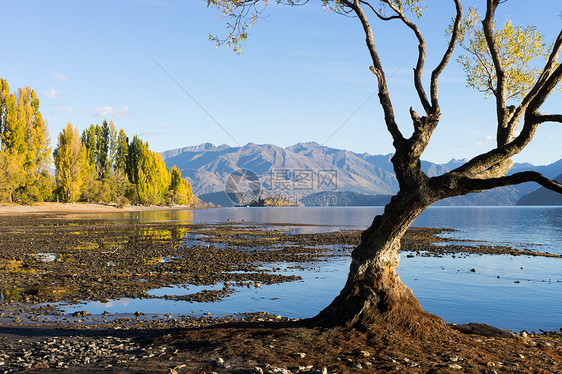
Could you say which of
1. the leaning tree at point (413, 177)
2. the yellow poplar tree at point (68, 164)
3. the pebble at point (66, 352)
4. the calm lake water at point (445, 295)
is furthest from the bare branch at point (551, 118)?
the yellow poplar tree at point (68, 164)

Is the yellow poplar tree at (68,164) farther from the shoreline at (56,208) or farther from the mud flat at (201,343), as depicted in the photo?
the mud flat at (201,343)

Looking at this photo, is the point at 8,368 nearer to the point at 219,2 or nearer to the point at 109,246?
Answer: the point at 219,2

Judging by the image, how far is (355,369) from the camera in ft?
28.2

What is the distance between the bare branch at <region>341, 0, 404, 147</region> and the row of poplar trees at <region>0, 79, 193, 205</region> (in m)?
90.1

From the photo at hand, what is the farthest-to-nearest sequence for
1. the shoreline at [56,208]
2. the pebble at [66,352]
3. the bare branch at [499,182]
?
the shoreline at [56,208] < the bare branch at [499,182] < the pebble at [66,352]

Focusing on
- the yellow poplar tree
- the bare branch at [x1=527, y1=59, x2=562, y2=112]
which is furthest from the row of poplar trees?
the bare branch at [x1=527, y1=59, x2=562, y2=112]

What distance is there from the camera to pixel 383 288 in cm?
1136

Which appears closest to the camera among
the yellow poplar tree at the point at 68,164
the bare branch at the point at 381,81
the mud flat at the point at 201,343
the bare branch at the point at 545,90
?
the mud flat at the point at 201,343

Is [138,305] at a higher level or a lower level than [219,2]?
lower

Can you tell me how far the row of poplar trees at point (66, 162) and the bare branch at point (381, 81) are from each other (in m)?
90.1

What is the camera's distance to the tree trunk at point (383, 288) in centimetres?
1088

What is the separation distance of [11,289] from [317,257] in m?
21.1

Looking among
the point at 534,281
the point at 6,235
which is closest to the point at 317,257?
the point at 534,281

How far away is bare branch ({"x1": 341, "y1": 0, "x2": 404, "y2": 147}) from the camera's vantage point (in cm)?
1132
